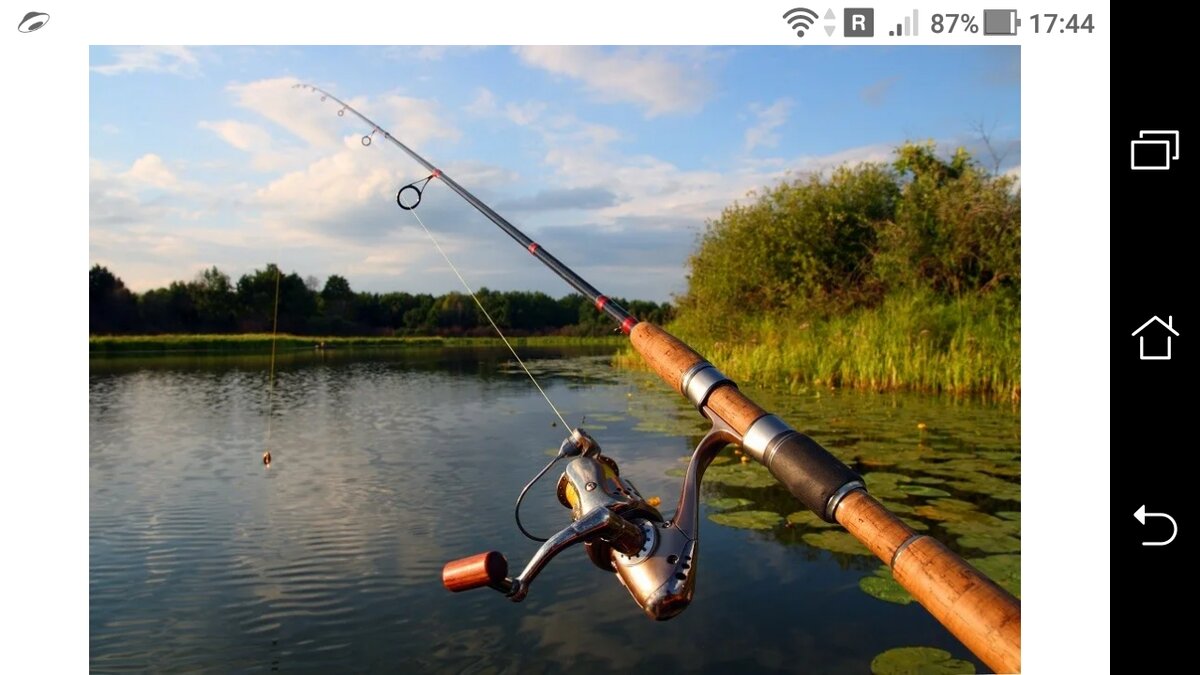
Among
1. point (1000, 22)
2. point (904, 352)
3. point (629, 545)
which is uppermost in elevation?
point (1000, 22)

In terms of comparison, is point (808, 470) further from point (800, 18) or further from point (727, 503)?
point (727, 503)

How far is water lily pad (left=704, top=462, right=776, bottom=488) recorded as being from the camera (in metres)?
4.32

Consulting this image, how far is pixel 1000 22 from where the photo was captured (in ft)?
5.40

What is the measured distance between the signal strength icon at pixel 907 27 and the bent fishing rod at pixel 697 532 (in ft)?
3.03

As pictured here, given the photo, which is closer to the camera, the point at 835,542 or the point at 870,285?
the point at 835,542

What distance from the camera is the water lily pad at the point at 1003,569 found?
2.65 meters

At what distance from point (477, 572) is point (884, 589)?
2.25 m

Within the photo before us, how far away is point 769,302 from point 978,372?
5495 millimetres

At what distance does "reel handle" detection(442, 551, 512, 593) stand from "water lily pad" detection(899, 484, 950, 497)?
11.5 ft

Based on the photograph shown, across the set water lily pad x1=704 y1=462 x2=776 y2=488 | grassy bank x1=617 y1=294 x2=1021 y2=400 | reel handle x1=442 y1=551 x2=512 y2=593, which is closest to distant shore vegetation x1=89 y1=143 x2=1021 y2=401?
grassy bank x1=617 y1=294 x2=1021 y2=400

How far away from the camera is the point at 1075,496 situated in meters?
1.35
